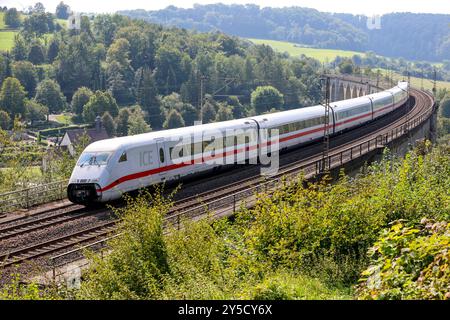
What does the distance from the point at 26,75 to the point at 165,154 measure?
125 metres

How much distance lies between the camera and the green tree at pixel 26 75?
140125 mm

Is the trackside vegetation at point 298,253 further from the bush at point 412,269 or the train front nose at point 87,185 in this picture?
the train front nose at point 87,185

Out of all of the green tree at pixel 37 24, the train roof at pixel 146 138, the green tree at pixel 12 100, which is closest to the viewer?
the train roof at pixel 146 138

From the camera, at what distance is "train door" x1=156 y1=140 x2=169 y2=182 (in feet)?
81.3

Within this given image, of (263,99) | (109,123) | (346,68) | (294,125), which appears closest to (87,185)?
(294,125)

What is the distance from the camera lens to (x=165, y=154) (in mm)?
25125

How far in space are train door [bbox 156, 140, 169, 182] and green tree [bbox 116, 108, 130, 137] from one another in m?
89.8

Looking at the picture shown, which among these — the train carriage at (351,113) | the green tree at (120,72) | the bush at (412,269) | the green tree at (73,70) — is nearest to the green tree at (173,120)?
the green tree at (120,72)

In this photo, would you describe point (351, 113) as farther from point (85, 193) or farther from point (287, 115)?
point (85, 193)

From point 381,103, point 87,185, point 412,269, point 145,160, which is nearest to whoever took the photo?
point 412,269

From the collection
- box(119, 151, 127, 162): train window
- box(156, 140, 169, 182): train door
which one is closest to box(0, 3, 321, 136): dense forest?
box(156, 140, 169, 182): train door

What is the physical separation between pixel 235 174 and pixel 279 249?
49.1 ft

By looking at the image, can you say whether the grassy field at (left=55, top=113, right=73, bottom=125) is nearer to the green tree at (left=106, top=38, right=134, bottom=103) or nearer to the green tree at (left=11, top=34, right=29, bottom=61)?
the green tree at (left=106, top=38, right=134, bottom=103)

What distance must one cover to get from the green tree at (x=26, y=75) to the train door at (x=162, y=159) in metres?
123
